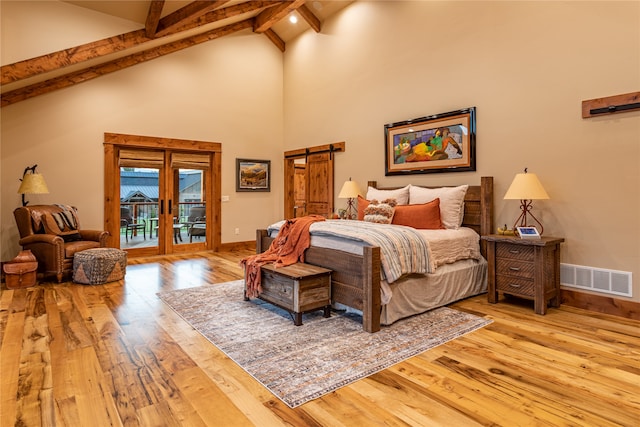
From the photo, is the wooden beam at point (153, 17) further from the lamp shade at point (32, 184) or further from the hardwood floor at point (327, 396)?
the hardwood floor at point (327, 396)

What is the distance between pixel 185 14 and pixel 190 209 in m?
3.56

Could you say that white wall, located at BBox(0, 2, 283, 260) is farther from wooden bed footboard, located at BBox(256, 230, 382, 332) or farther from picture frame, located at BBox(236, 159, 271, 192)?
wooden bed footboard, located at BBox(256, 230, 382, 332)

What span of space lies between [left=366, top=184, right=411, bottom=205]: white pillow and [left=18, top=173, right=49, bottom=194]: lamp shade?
15.4ft

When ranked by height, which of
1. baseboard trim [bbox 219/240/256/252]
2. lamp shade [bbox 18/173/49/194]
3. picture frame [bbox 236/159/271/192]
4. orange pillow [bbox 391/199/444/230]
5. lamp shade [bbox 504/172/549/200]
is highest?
picture frame [bbox 236/159/271/192]

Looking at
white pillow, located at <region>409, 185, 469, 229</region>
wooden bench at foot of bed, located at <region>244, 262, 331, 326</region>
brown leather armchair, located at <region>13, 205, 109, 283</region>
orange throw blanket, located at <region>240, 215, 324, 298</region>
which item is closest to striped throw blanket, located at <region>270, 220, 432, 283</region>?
orange throw blanket, located at <region>240, 215, 324, 298</region>

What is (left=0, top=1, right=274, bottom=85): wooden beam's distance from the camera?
174 inches

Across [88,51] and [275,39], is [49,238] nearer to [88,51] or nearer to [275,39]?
[88,51]

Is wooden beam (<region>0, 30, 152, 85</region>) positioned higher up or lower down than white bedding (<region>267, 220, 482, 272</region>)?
higher up

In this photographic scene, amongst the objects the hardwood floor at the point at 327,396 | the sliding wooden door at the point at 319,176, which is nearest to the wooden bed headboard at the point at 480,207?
the hardwood floor at the point at 327,396

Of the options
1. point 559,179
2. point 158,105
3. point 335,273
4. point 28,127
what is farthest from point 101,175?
point 559,179

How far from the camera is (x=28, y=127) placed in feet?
17.9

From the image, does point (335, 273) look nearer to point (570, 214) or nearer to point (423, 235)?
point (423, 235)

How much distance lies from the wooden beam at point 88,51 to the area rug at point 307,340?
135 inches

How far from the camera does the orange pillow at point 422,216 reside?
426cm
